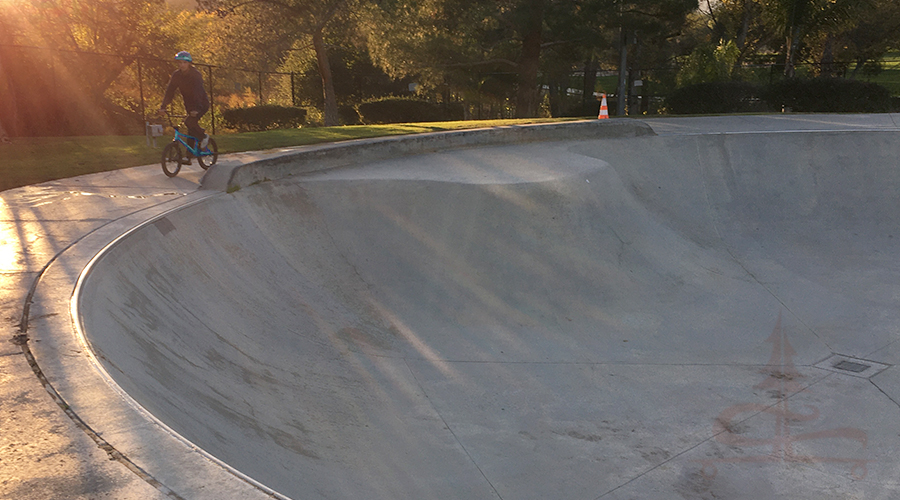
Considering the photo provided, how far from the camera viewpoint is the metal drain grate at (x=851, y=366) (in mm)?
7234

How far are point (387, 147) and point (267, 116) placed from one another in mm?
19143

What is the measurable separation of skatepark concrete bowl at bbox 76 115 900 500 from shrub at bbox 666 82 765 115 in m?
10.5

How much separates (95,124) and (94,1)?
7362 mm

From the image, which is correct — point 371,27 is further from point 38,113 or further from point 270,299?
point 270,299

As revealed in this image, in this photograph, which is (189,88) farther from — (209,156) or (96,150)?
(96,150)

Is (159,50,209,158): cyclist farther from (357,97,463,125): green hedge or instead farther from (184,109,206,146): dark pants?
(357,97,463,125): green hedge

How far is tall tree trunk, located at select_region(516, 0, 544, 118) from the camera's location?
25.2 metres

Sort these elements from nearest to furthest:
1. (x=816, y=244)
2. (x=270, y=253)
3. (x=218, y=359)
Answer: (x=218, y=359)
(x=270, y=253)
(x=816, y=244)

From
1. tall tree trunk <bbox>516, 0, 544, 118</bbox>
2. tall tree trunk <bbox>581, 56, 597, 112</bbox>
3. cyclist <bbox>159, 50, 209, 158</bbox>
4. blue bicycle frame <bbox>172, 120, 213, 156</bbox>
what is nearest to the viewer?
cyclist <bbox>159, 50, 209, 158</bbox>

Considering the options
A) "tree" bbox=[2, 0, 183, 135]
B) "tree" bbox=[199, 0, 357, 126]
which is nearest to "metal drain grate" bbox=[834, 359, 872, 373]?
"tree" bbox=[2, 0, 183, 135]

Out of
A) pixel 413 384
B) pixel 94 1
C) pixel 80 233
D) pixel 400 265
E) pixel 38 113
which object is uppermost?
pixel 94 1

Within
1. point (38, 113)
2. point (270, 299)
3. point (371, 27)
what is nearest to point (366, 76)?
point (371, 27)

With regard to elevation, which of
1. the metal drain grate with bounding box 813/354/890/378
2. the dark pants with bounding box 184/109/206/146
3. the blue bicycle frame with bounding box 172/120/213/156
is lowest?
the metal drain grate with bounding box 813/354/890/378

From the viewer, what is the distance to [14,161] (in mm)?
11961
